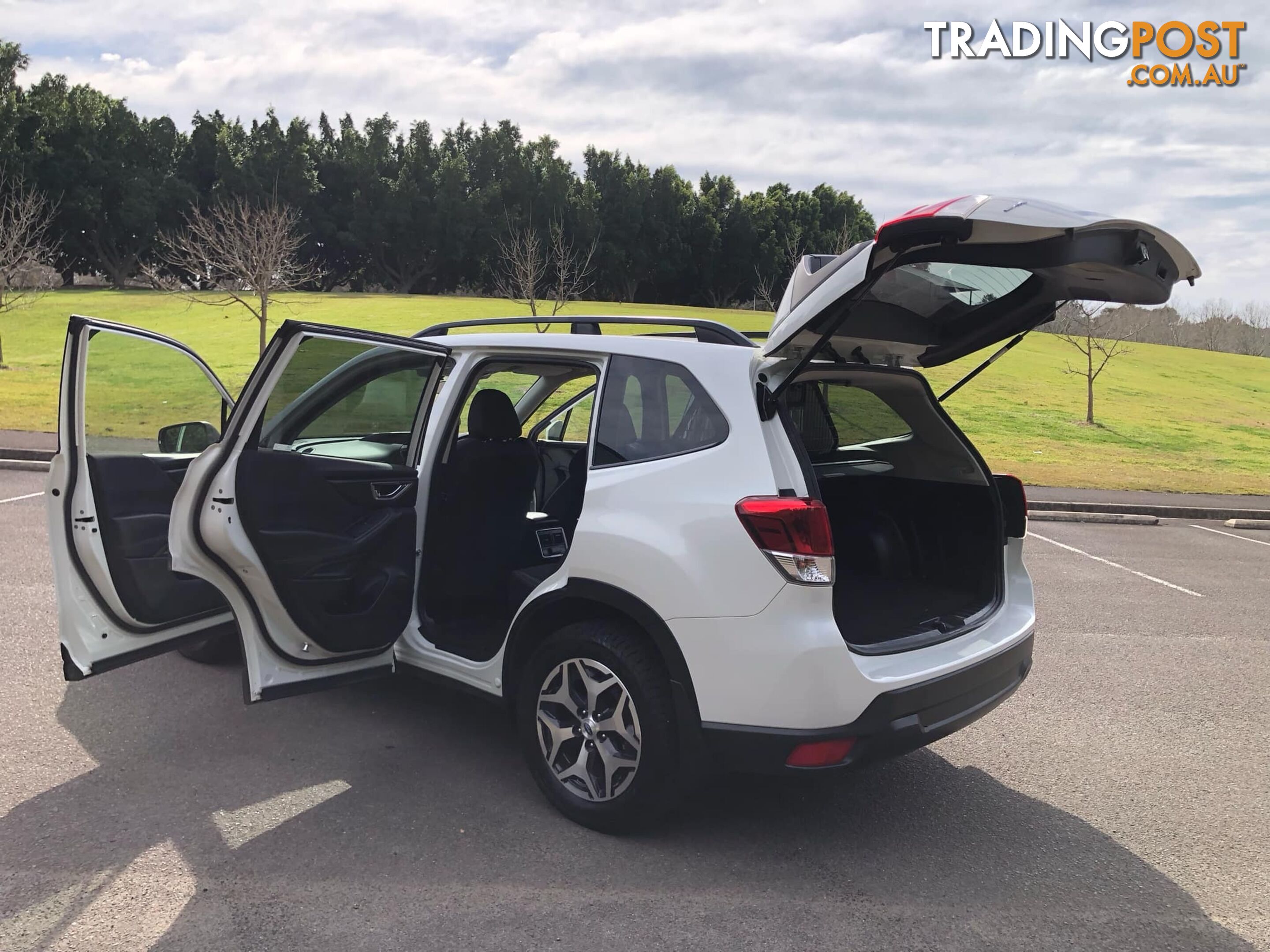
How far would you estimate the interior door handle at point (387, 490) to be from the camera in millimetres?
3734

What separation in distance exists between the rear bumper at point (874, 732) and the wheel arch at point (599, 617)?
91mm

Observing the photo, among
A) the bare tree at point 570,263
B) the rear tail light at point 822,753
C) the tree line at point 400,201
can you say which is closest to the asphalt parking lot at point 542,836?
the rear tail light at point 822,753

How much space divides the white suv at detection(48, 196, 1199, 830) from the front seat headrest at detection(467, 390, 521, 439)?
11mm

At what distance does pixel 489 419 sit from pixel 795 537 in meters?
1.89

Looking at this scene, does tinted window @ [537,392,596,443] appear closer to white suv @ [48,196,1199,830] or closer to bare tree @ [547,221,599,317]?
white suv @ [48,196,1199,830]

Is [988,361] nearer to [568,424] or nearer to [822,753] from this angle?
[822,753]

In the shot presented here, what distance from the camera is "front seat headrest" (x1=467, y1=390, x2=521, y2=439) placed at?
4.23 meters

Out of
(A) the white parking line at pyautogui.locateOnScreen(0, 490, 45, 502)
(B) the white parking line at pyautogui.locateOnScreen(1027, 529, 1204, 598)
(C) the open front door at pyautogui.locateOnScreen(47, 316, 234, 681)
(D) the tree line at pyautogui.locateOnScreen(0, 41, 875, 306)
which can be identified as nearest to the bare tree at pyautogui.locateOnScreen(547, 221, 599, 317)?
(D) the tree line at pyautogui.locateOnScreen(0, 41, 875, 306)

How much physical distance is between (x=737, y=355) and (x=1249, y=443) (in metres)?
33.6

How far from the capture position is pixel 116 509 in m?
3.71

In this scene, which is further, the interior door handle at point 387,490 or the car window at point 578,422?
the car window at point 578,422

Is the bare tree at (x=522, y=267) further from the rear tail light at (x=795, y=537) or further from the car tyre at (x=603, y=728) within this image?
the rear tail light at (x=795, y=537)

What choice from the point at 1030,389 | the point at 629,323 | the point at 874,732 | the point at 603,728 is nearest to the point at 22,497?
the point at 629,323

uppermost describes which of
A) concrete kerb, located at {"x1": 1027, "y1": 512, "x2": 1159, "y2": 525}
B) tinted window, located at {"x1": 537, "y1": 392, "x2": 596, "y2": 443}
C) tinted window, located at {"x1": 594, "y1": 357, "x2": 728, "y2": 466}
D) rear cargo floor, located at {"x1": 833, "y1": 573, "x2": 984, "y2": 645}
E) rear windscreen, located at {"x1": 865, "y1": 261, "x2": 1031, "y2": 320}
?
rear windscreen, located at {"x1": 865, "y1": 261, "x2": 1031, "y2": 320}
